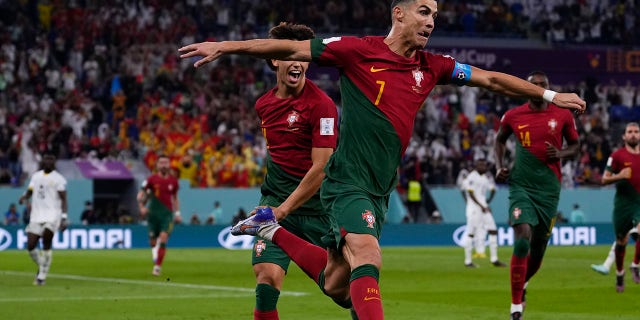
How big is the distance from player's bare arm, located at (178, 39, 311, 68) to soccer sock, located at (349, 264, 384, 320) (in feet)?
4.72

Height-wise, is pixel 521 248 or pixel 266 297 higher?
pixel 266 297

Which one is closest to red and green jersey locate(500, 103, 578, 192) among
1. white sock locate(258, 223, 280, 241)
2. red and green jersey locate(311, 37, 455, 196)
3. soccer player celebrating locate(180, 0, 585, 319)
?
white sock locate(258, 223, 280, 241)

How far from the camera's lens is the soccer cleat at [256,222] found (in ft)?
28.7

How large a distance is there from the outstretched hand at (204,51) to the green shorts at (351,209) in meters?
1.45

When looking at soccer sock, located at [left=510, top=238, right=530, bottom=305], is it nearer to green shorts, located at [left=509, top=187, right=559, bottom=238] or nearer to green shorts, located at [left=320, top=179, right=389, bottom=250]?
green shorts, located at [left=509, top=187, right=559, bottom=238]

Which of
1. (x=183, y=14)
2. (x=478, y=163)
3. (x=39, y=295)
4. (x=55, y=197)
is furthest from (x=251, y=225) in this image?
(x=183, y=14)

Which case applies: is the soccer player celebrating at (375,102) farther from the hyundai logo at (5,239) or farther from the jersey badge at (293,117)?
the hyundai logo at (5,239)

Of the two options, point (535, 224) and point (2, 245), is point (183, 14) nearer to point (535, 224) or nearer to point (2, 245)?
point (2, 245)

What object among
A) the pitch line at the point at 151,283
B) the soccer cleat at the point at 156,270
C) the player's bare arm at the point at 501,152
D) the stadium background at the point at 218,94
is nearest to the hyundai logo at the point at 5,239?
the stadium background at the point at 218,94

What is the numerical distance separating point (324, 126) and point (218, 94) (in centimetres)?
3274

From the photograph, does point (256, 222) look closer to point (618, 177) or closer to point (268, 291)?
point (268, 291)

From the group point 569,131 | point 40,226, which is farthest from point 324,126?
point 40,226

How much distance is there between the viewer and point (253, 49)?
24.7 ft

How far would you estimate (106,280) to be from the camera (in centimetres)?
2164
